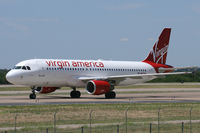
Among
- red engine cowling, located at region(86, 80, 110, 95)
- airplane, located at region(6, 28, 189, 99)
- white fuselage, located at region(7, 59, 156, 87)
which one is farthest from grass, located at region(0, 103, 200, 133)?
airplane, located at region(6, 28, 189, 99)

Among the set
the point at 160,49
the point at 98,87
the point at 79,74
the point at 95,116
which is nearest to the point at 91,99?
the point at 98,87

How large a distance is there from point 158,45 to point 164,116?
3314 cm

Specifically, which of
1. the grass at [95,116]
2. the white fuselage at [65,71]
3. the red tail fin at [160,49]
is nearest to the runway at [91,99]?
the white fuselage at [65,71]

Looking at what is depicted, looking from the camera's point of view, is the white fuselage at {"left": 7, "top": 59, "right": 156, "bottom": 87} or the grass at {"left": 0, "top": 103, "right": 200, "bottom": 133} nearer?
the grass at {"left": 0, "top": 103, "right": 200, "bottom": 133}

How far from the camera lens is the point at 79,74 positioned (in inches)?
2205

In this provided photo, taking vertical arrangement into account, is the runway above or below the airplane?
below

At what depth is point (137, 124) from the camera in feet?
95.8

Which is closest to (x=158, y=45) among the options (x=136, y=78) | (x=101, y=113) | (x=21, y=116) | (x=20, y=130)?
(x=136, y=78)

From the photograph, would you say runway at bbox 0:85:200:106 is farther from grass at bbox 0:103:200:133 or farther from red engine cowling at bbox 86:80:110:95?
grass at bbox 0:103:200:133

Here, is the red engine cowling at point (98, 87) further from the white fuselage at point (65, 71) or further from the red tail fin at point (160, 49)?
the red tail fin at point (160, 49)

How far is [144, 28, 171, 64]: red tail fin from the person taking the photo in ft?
218

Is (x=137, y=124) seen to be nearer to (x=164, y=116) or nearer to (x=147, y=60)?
(x=164, y=116)

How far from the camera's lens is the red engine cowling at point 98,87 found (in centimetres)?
5278

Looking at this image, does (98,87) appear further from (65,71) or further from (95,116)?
(95,116)
